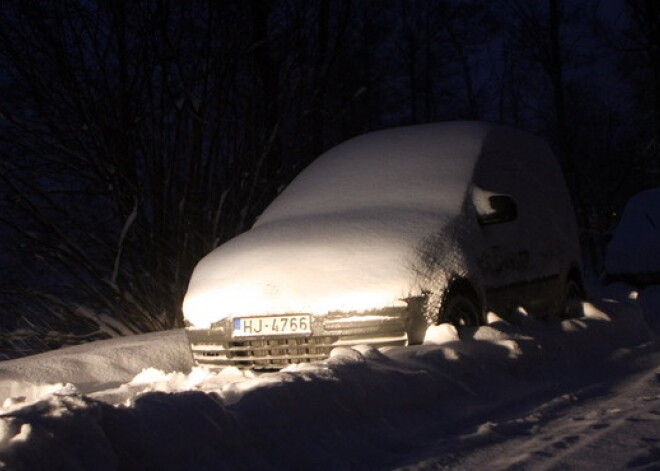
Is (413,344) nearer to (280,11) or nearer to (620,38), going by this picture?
(280,11)

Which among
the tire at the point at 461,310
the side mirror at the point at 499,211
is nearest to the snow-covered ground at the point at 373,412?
the tire at the point at 461,310

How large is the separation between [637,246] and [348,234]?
32.2ft

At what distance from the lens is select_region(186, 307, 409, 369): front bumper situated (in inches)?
190

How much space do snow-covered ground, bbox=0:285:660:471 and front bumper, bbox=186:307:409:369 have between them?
143 millimetres

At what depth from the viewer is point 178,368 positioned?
6270 millimetres

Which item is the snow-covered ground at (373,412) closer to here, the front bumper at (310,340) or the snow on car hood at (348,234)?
the front bumper at (310,340)

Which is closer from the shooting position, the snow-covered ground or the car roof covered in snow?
the snow-covered ground

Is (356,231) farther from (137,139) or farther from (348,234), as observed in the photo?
(137,139)

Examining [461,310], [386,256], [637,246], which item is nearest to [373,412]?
[386,256]

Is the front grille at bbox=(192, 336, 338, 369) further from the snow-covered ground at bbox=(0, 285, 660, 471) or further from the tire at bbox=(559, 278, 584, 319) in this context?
the tire at bbox=(559, 278, 584, 319)

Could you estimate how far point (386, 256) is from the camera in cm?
490

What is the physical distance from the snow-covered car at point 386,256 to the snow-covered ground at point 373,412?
0.79 ft

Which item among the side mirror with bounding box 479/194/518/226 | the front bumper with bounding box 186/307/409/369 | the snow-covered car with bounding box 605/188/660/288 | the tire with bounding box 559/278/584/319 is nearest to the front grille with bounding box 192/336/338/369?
the front bumper with bounding box 186/307/409/369

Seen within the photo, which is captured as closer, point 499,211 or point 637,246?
point 499,211
